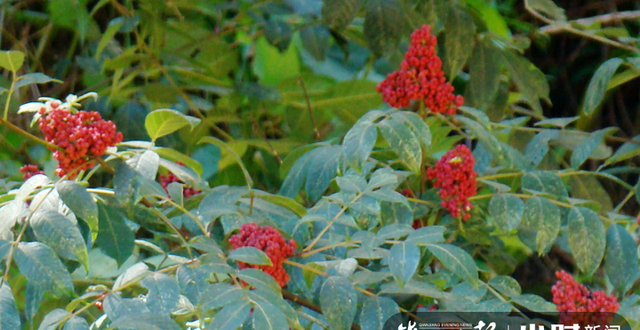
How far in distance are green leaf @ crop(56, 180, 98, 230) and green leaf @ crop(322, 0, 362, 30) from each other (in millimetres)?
629

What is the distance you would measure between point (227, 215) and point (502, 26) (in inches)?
51.2

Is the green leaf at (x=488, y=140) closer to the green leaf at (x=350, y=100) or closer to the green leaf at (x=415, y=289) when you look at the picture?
the green leaf at (x=415, y=289)

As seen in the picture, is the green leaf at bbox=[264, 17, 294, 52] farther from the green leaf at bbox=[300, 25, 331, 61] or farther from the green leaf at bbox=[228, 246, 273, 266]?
the green leaf at bbox=[228, 246, 273, 266]

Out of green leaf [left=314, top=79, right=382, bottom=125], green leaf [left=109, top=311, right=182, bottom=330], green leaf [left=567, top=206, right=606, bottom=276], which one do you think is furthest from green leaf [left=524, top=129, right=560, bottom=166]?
green leaf [left=109, top=311, right=182, bottom=330]

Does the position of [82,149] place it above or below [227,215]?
above

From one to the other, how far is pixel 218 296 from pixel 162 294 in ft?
A: 0.21

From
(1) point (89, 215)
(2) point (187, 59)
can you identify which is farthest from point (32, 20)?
(1) point (89, 215)

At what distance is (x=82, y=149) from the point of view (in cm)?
72

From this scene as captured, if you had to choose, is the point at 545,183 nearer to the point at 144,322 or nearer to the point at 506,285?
the point at 506,285

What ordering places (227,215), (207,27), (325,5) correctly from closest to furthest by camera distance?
1. (227,215)
2. (325,5)
3. (207,27)

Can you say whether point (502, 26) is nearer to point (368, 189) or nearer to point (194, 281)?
point (368, 189)

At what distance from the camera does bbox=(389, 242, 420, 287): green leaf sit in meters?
0.67

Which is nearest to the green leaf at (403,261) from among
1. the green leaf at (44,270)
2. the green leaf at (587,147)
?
the green leaf at (44,270)

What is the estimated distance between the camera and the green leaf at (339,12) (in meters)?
1.19
